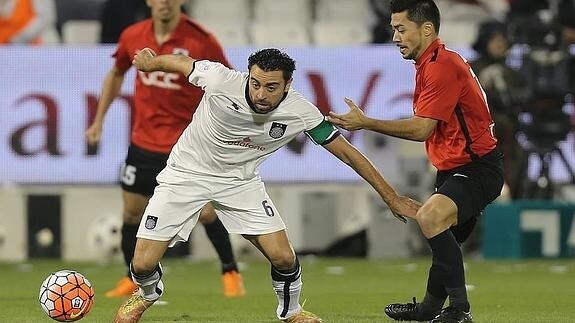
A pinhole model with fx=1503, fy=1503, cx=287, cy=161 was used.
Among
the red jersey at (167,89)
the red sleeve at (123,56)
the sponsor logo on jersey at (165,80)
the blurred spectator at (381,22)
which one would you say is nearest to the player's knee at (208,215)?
the red jersey at (167,89)

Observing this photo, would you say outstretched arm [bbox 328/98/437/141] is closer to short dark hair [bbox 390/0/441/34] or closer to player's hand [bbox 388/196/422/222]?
player's hand [bbox 388/196/422/222]

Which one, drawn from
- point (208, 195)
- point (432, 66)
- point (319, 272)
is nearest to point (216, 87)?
point (208, 195)

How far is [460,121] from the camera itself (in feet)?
28.0

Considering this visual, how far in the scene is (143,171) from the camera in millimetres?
10984

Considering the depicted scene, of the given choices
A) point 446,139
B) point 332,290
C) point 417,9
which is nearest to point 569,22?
point 332,290

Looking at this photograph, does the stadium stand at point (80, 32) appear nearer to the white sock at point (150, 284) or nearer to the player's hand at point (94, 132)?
the player's hand at point (94, 132)

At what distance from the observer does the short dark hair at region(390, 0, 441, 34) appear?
846cm

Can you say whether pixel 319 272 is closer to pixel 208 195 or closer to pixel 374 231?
pixel 374 231

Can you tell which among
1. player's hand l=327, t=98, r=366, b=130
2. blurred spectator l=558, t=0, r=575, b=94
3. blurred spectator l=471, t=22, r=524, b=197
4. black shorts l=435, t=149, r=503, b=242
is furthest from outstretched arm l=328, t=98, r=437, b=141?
blurred spectator l=558, t=0, r=575, b=94

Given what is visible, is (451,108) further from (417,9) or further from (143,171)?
(143,171)

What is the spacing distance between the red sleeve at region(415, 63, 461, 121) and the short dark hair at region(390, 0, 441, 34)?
11.3 inches

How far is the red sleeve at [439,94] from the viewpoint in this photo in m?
8.33

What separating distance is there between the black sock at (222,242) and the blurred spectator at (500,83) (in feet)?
18.2

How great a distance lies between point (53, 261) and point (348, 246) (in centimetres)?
300
